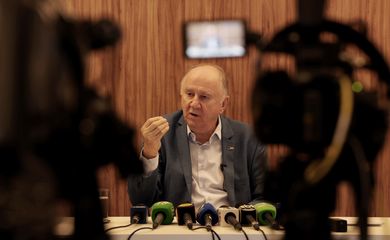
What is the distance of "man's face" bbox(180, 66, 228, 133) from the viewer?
240 cm

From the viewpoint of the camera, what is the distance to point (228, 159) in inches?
94.7

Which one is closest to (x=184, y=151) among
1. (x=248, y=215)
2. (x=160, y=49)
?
(x=248, y=215)

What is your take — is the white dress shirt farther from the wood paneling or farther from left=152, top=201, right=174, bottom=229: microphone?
the wood paneling

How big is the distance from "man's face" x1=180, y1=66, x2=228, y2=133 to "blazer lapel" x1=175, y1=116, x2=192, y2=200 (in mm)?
43

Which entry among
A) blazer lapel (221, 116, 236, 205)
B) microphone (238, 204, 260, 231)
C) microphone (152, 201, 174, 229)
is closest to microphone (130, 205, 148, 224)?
microphone (152, 201, 174, 229)

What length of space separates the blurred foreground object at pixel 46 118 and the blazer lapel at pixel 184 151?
67.3 inches

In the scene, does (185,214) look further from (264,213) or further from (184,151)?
(184,151)

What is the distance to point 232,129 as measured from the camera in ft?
8.24

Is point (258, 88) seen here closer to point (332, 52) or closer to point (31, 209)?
point (332, 52)

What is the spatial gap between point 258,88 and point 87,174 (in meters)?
0.24

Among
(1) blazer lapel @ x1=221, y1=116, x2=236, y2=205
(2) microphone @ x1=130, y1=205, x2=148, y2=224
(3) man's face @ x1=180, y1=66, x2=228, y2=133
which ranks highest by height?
(3) man's face @ x1=180, y1=66, x2=228, y2=133

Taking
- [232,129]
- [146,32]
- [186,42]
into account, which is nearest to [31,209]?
[186,42]

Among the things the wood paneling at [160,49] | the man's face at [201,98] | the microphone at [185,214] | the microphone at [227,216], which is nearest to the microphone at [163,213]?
the microphone at [185,214]

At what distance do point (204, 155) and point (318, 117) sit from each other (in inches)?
72.4
